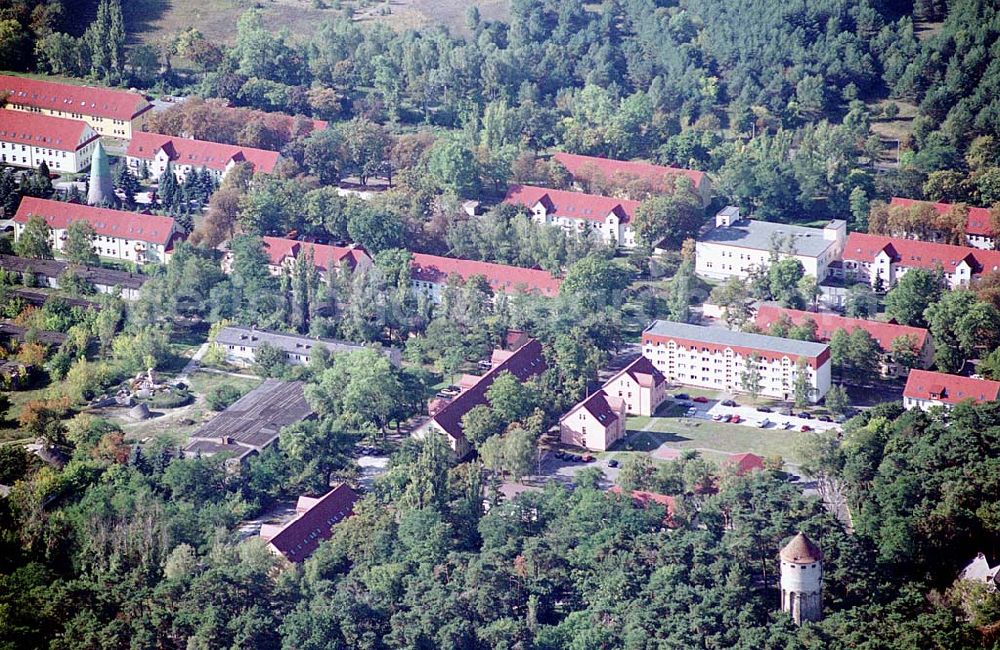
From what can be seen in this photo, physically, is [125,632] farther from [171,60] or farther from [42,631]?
[171,60]

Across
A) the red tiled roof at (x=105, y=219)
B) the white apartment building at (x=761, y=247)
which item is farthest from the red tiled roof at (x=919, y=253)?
the red tiled roof at (x=105, y=219)

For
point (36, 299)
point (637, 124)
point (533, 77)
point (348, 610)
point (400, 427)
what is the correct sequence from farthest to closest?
point (533, 77), point (637, 124), point (36, 299), point (400, 427), point (348, 610)

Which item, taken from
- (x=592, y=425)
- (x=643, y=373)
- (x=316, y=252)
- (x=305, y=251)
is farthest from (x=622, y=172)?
(x=592, y=425)

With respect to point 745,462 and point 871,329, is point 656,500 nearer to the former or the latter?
point 745,462

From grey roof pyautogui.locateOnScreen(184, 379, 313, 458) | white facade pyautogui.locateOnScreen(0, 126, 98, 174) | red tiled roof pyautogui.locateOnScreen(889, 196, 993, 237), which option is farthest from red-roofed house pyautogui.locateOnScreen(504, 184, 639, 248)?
white facade pyautogui.locateOnScreen(0, 126, 98, 174)

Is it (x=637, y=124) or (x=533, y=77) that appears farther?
→ (x=533, y=77)

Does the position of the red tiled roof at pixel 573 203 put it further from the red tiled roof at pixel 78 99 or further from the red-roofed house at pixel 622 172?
the red tiled roof at pixel 78 99

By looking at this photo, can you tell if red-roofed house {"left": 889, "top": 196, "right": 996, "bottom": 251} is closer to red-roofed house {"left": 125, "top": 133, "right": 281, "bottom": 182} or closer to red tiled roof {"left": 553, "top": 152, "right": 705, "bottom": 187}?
red tiled roof {"left": 553, "top": 152, "right": 705, "bottom": 187}

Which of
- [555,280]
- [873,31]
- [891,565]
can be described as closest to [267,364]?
[555,280]
